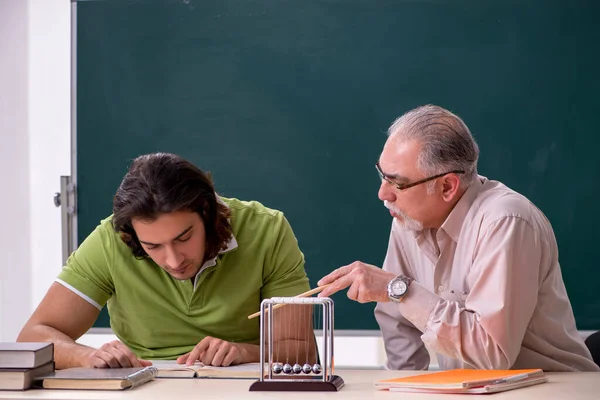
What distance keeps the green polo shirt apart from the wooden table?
493 mm

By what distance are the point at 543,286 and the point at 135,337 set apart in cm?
124

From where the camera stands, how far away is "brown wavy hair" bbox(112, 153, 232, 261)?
2.14 meters

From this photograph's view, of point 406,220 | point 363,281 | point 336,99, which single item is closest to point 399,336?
point 406,220

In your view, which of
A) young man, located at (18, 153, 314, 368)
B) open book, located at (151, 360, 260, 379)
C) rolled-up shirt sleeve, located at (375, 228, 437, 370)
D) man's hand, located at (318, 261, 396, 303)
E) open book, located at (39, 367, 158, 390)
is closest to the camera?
open book, located at (39, 367, 158, 390)

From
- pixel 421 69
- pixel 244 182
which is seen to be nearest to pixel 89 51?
pixel 244 182

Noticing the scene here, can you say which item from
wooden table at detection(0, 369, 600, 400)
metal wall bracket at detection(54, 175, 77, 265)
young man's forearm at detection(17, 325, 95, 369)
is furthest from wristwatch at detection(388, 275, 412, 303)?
metal wall bracket at detection(54, 175, 77, 265)

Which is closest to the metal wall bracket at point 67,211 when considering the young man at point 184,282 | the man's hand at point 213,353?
the young man at point 184,282

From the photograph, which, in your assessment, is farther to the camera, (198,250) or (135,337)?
(135,337)

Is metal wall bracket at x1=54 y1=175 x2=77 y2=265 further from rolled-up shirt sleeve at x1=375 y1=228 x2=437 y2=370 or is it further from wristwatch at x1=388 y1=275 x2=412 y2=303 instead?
wristwatch at x1=388 y1=275 x2=412 y2=303

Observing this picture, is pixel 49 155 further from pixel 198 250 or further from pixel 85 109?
pixel 198 250

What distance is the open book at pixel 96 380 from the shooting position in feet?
5.81

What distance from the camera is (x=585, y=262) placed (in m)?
3.83

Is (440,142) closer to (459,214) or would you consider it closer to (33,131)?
(459,214)

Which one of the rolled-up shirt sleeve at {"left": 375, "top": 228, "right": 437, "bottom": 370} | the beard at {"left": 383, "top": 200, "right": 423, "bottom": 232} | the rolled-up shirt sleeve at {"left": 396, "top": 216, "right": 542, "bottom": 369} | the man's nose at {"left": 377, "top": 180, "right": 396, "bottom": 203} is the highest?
the man's nose at {"left": 377, "top": 180, "right": 396, "bottom": 203}
